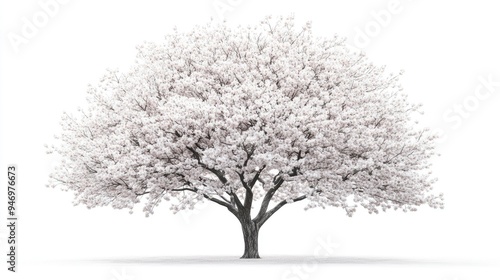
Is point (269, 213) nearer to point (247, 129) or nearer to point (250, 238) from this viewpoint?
point (250, 238)

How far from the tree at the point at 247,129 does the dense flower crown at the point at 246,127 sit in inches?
1.6

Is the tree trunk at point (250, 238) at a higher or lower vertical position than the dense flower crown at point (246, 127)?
lower

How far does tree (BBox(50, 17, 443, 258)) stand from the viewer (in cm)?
2297

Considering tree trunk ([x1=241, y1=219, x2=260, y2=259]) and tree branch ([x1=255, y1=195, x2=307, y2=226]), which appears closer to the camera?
tree trunk ([x1=241, y1=219, x2=260, y2=259])

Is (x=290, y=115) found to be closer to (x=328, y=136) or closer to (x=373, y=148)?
(x=328, y=136)

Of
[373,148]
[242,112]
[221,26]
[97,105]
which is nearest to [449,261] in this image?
[373,148]

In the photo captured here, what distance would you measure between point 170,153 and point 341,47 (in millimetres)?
6389

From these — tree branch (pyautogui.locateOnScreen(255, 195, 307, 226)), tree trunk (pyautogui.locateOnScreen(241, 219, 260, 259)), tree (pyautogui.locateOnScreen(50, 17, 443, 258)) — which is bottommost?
tree trunk (pyautogui.locateOnScreen(241, 219, 260, 259))

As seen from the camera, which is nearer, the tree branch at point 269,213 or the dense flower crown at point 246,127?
A: the dense flower crown at point 246,127

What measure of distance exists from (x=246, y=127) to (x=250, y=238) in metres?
4.03

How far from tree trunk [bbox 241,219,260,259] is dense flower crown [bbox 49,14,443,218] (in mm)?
1051

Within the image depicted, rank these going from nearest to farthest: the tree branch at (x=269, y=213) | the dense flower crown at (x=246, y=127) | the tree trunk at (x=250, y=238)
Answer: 1. the dense flower crown at (x=246, y=127)
2. the tree trunk at (x=250, y=238)
3. the tree branch at (x=269, y=213)

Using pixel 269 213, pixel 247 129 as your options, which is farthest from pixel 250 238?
pixel 247 129

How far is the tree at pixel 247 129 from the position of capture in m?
23.0
